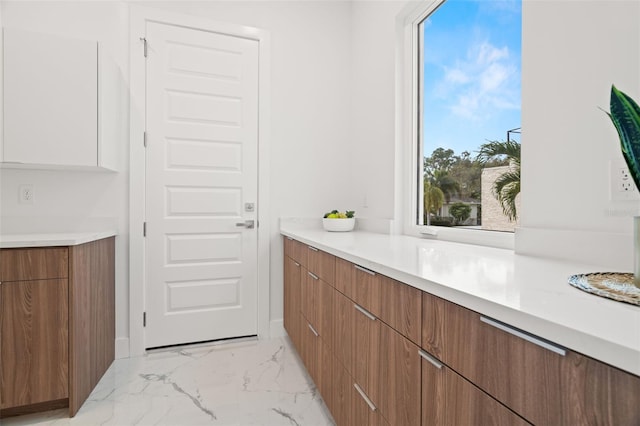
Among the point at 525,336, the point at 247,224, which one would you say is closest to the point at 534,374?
the point at 525,336

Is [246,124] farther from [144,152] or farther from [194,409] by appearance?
[194,409]

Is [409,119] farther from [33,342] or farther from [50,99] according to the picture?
[33,342]

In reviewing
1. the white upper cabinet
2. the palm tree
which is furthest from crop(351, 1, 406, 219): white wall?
the white upper cabinet

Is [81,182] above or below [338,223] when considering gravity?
above

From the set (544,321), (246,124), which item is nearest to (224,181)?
(246,124)

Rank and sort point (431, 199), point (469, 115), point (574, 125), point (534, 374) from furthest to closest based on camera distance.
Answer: point (431, 199), point (469, 115), point (574, 125), point (534, 374)

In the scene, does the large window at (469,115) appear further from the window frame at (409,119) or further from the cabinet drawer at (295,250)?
the cabinet drawer at (295,250)

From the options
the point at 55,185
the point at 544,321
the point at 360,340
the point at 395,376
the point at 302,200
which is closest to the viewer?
the point at 544,321

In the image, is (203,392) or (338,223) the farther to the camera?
(338,223)

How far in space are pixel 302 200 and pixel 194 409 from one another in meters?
1.59

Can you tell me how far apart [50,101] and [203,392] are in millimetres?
1791

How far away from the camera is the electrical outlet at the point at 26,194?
2020 mm

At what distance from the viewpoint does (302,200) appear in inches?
108

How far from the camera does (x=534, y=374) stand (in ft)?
1.78
